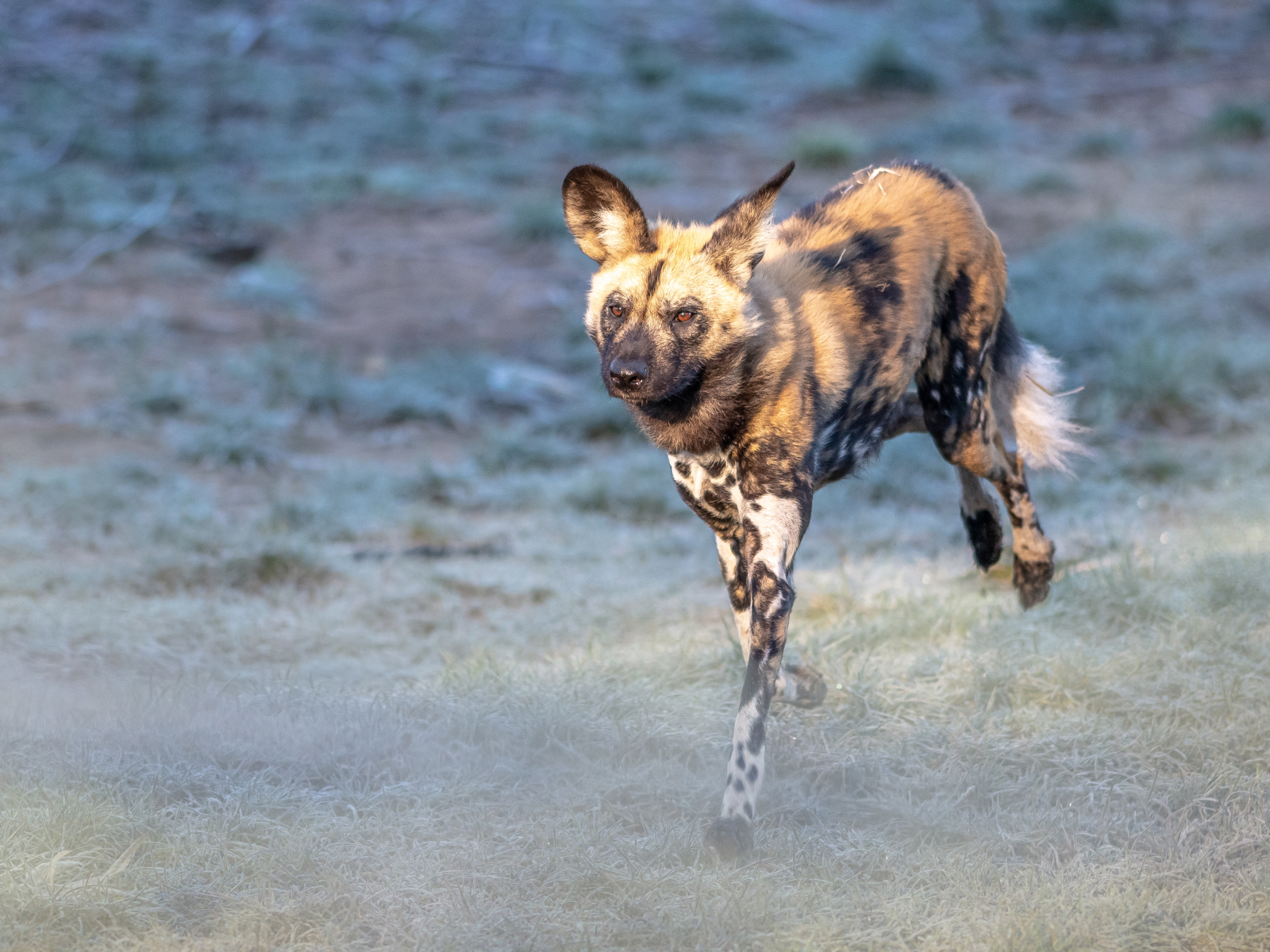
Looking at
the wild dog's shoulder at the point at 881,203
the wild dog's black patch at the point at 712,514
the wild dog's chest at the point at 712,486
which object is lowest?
the wild dog's black patch at the point at 712,514

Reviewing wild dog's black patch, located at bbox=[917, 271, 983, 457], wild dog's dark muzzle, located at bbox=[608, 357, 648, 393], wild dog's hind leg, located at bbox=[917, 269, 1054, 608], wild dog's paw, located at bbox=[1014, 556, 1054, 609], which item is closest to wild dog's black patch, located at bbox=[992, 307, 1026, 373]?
wild dog's hind leg, located at bbox=[917, 269, 1054, 608]

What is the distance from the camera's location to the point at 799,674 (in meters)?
4.03

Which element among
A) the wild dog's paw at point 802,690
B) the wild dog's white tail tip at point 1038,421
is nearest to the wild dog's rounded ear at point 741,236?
the wild dog's paw at point 802,690

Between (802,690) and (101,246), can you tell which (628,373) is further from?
(101,246)

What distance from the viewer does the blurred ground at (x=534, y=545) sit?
3086 millimetres

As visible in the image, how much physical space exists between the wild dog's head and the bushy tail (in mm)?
1568

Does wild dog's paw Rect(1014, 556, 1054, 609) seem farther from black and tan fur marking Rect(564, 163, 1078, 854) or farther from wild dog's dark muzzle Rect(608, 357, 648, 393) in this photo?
wild dog's dark muzzle Rect(608, 357, 648, 393)

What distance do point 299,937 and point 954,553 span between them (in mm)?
3673

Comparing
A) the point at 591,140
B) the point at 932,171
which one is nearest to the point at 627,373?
the point at 932,171

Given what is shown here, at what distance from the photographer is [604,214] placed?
11.4ft

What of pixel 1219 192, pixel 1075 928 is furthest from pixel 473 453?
pixel 1219 192

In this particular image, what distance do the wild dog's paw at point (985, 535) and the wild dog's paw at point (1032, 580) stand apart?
0.13 metres

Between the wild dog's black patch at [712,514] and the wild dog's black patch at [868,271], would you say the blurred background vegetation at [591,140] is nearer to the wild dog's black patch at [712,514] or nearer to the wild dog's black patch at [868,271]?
the wild dog's black patch at [868,271]

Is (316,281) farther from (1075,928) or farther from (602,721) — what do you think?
(1075,928)
